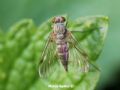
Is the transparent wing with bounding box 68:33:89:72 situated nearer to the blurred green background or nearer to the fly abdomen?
the fly abdomen

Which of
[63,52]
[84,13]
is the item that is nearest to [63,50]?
[63,52]

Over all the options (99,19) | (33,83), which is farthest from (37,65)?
(99,19)

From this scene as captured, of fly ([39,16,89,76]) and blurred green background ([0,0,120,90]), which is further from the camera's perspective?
blurred green background ([0,0,120,90])

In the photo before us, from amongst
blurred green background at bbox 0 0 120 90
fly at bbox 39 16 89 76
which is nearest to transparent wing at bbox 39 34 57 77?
fly at bbox 39 16 89 76

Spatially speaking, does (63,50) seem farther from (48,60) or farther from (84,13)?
(84,13)

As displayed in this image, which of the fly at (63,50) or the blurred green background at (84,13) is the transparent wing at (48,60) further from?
the blurred green background at (84,13)

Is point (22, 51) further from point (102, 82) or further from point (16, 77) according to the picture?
point (102, 82)
